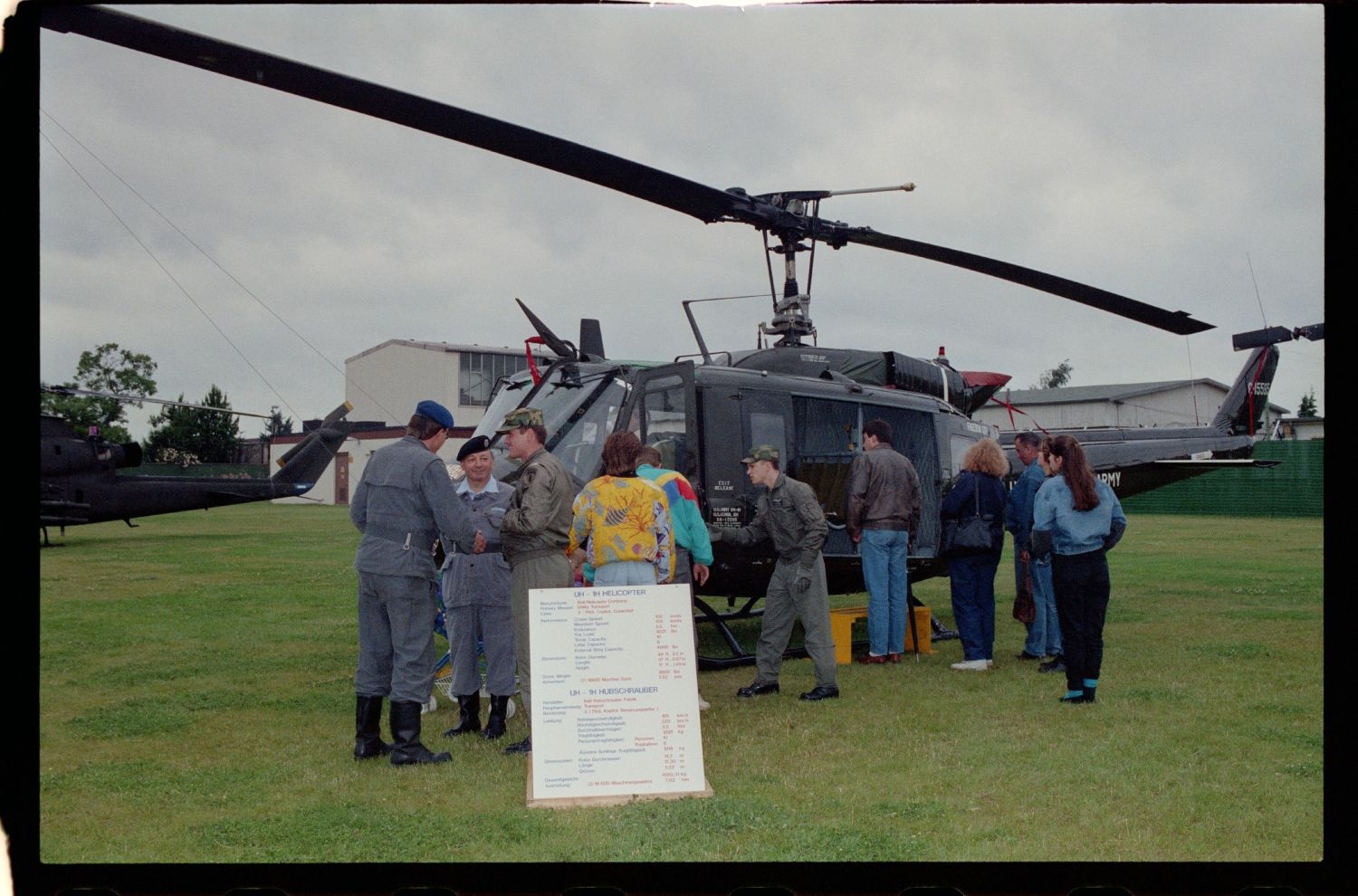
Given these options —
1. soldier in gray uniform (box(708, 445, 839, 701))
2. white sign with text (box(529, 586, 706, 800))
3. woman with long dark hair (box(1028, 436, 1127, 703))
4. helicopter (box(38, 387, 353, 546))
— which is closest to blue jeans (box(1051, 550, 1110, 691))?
woman with long dark hair (box(1028, 436, 1127, 703))

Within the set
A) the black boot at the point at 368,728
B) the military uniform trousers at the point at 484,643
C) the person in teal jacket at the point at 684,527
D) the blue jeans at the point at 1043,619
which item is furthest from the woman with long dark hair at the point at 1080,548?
the black boot at the point at 368,728

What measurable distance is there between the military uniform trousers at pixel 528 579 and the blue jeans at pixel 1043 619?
410cm

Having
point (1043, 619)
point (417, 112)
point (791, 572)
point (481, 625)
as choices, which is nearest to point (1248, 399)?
point (1043, 619)

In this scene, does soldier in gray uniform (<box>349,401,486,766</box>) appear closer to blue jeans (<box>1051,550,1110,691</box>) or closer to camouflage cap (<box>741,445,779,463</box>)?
camouflage cap (<box>741,445,779,463</box>)

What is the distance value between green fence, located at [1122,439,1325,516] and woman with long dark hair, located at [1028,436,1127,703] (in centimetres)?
1941

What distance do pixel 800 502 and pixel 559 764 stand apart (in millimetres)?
2667

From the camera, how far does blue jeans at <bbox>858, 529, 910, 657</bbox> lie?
7566mm

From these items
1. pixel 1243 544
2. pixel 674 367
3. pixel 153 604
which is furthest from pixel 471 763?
pixel 1243 544

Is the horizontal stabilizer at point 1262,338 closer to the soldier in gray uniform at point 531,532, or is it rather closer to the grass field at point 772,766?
the grass field at point 772,766

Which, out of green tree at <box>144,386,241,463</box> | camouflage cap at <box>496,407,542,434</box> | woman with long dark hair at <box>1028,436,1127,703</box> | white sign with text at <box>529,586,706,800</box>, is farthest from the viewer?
green tree at <box>144,386,241,463</box>

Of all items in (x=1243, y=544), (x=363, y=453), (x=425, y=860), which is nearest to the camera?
(x=425, y=860)

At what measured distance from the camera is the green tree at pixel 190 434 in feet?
67.6

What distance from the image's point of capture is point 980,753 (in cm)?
514
